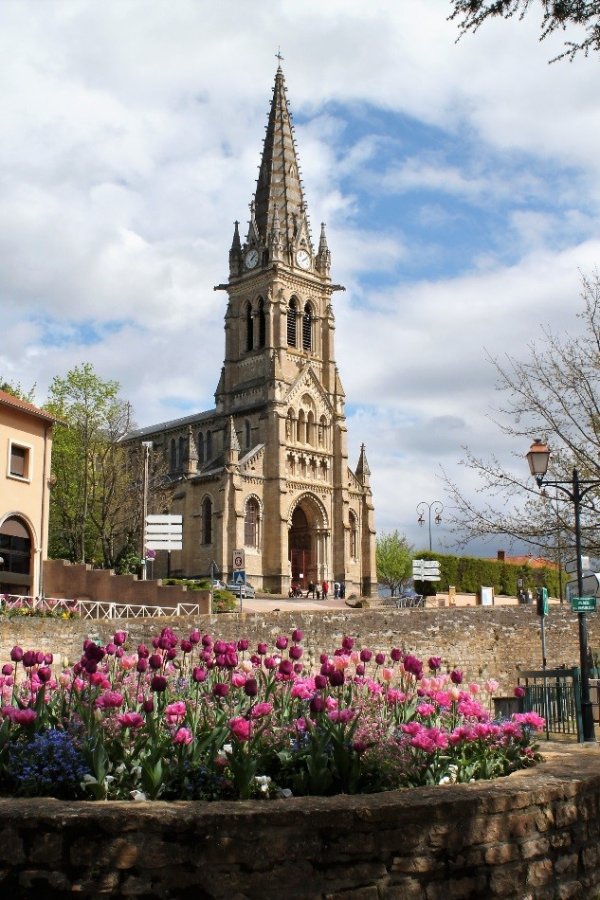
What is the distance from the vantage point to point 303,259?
73500mm

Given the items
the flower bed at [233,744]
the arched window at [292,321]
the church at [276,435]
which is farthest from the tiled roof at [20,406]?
the arched window at [292,321]

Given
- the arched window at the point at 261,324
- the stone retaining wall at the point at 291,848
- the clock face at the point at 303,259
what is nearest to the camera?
the stone retaining wall at the point at 291,848

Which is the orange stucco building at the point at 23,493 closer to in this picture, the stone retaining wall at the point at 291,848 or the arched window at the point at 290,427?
the stone retaining wall at the point at 291,848

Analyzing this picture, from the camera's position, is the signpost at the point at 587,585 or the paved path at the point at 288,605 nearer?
the signpost at the point at 587,585

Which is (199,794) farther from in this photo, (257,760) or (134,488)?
(134,488)

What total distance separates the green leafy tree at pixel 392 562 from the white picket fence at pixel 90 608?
2447 inches

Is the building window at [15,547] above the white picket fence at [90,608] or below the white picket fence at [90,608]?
above

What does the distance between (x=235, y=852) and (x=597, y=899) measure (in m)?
2.87

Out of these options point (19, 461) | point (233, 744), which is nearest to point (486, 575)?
point (19, 461)

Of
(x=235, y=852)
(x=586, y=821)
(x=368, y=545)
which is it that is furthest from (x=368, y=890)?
(x=368, y=545)

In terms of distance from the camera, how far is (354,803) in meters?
5.80

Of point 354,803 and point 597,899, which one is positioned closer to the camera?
point 354,803

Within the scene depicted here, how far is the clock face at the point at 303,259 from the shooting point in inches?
2874

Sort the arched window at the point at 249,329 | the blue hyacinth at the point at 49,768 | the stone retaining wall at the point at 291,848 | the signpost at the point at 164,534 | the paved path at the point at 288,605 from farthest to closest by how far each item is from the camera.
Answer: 1. the arched window at the point at 249,329
2. the paved path at the point at 288,605
3. the signpost at the point at 164,534
4. the blue hyacinth at the point at 49,768
5. the stone retaining wall at the point at 291,848
